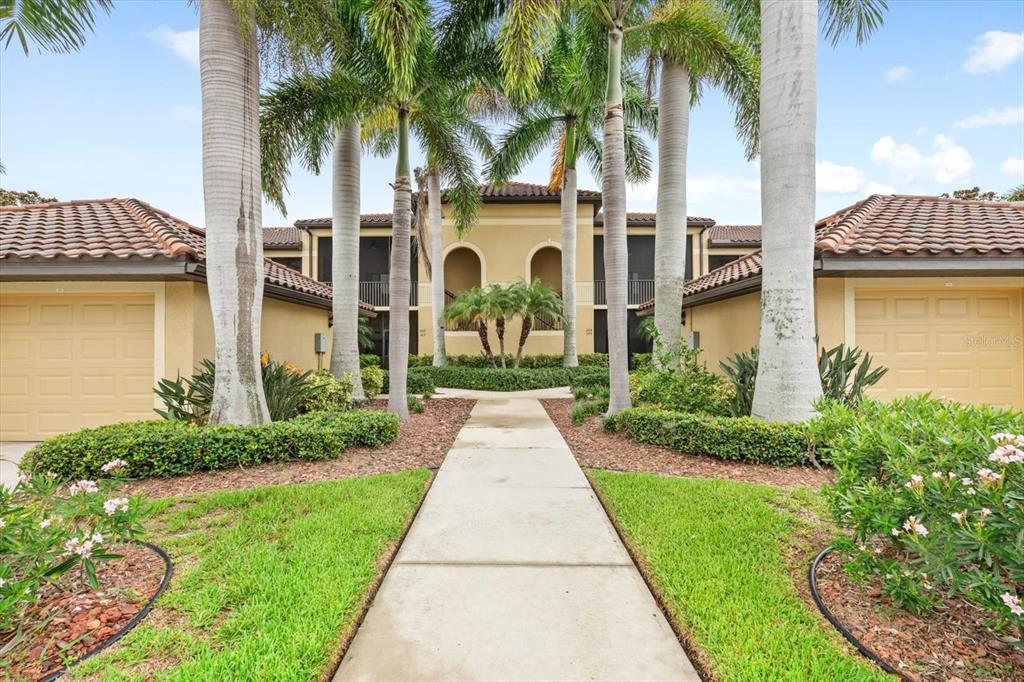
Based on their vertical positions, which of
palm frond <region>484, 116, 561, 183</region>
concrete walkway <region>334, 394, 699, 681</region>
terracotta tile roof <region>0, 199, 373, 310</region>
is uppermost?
palm frond <region>484, 116, 561, 183</region>

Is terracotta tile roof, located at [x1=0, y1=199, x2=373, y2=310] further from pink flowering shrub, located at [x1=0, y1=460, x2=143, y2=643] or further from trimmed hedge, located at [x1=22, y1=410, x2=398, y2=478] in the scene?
pink flowering shrub, located at [x1=0, y1=460, x2=143, y2=643]

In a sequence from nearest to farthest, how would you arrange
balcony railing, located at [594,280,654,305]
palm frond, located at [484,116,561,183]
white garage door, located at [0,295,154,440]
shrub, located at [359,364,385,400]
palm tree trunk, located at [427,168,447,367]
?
white garage door, located at [0,295,154,440], shrub, located at [359,364,385,400], palm frond, located at [484,116,561,183], palm tree trunk, located at [427,168,447,367], balcony railing, located at [594,280,654,305]

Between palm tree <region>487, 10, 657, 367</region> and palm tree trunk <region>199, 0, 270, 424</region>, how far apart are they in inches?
246

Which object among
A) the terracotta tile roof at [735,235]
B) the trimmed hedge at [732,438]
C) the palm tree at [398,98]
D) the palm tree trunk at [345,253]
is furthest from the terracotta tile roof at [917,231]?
the terracotta tile roof at [735,235]

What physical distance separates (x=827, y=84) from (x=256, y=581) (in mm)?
10130

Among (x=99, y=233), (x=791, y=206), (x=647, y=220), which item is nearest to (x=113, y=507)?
(x=791, y=206)

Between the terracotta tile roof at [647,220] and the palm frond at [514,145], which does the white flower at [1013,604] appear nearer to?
the palm frond at [514,145]

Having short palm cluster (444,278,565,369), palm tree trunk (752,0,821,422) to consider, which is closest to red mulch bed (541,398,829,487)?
palm tree trunk (752,0,821,422)

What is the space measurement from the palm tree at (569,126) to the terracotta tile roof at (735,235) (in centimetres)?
1028

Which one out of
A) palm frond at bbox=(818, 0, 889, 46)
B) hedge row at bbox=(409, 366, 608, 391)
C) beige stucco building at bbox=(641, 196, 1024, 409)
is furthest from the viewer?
hedge row at bbox=(409, 366, 608, 391)

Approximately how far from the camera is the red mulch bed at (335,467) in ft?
17.7

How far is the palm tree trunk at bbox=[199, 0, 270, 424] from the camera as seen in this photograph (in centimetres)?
625

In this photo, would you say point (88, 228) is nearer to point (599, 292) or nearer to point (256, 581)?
point (256, 581)

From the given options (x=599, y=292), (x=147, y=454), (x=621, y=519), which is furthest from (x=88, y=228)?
(x=599, y=292)
